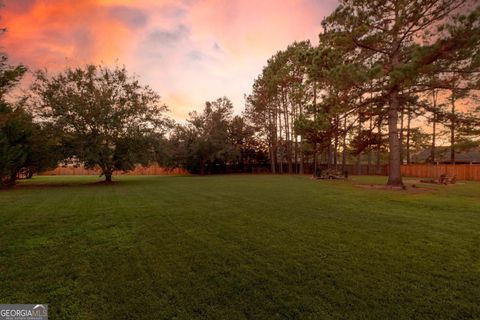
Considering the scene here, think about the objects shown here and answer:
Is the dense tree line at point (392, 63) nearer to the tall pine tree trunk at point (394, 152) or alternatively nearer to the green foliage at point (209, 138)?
the tall pine tree trunk at point (394, 152)

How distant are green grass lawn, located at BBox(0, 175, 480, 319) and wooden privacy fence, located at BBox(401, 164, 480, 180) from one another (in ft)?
74.2

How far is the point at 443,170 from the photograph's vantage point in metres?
25.5

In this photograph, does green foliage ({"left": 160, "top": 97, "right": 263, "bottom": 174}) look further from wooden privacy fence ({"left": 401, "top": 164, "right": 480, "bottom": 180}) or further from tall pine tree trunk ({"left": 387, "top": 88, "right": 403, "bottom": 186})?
tall pine tree trunk ({"left": 387, "top": 88, "right": 403, "bottom": 186})

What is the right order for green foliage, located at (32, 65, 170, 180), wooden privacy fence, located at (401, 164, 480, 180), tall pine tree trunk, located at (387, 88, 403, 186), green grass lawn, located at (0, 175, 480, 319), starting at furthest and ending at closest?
wooden privacy fence, located at (401, 164, 480, 180) < green foliage, located at (32, 65, 170, 180) < tall pine tree trunk, located at (387, 88, 403, 186) < green grass lawn, located at (0, 175, 480, 319)

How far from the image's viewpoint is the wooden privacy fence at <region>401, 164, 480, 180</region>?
76.9 feet

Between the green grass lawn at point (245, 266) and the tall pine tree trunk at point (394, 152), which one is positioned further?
the tall pine tree trunk at point (394, 152)

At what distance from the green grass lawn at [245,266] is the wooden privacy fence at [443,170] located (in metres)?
22.6

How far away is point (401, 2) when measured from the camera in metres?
11.1

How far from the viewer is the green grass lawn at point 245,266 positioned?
2600mm

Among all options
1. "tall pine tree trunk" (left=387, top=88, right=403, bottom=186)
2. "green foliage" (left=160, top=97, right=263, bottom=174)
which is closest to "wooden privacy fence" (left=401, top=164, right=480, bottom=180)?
"tall pine tree trunk" (left=387, top=88, right=403, bottom=186)

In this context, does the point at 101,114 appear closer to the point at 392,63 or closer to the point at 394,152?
the point at 392,63

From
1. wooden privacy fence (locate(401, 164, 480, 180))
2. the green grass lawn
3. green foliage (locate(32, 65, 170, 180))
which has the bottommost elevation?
the green grass lawn

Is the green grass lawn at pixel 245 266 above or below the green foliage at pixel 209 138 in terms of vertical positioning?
below

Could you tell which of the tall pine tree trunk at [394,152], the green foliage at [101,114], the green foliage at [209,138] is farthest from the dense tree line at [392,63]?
the green foliage at [209,138]
